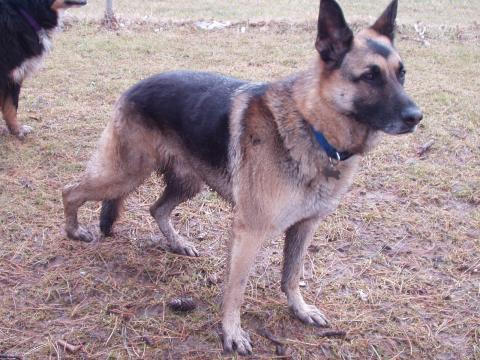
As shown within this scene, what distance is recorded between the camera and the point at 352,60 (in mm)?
2391

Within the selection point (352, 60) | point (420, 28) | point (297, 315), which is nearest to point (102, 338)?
point (297, 315)

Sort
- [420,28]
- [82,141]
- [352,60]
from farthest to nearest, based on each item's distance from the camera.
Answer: [420,28] → [82,141] → [352,60]

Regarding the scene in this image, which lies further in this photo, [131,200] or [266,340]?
[131,200]

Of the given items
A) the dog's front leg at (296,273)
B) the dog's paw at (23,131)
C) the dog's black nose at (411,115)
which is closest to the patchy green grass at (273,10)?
the dog's paw at (23,131)

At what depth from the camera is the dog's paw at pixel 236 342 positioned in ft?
8.77

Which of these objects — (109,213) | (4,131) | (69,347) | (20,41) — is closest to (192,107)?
(109,213)

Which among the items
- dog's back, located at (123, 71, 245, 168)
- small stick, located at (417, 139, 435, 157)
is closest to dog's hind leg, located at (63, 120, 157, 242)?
dog's back, located at (123, 71, 245, 168)

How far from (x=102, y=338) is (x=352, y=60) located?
2023 mm

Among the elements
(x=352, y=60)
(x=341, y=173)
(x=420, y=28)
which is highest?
(x=352, y=60)

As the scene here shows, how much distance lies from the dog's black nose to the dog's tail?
195 cm

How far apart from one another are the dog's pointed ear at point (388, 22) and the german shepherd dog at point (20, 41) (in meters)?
3.54

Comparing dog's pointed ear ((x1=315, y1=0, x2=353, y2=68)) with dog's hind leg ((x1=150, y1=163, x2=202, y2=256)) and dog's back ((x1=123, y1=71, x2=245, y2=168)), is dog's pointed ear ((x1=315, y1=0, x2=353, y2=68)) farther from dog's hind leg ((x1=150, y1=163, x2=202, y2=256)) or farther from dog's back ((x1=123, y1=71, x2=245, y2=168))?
dog's hind leg ((x1=150, y1=163, x2=202, y2=256))

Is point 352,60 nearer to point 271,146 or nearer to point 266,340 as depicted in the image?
point 271,146

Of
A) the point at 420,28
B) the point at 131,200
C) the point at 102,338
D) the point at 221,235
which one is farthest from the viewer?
the point at 420,28
